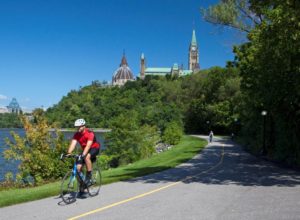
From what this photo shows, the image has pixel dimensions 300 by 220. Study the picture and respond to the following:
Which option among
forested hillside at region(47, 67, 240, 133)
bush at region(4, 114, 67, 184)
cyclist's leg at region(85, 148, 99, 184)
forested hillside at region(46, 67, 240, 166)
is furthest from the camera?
forested hillside at region(47, 67, 240, 133)

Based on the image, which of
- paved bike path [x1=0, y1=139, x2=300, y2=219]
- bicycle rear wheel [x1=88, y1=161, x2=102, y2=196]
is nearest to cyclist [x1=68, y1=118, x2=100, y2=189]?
bicycle rear wheel [x1=88, y1=161, x2=102, y2=196]

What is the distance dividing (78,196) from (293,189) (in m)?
6.42

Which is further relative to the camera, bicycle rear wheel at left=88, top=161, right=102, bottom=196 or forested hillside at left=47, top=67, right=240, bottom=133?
forested hillside at left=47, top=67, right=240, bottom=133

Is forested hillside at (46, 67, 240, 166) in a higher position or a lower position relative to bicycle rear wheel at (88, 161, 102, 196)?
higher

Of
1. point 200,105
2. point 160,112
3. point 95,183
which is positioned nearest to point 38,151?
point 95,183

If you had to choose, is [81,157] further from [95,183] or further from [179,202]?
[179,202]

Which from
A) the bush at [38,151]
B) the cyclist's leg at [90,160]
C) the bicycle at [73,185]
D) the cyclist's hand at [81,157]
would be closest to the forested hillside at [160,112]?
the bush at [38,151]

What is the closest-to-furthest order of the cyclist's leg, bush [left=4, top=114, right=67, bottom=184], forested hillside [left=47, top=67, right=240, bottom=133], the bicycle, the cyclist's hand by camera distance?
the bicycle, the cyclist's hand, the cyclist's leg, bush [left=4, top=114, right=67, bottom=184], forested hillside [left=47, top=67, right=240, bottom=133]

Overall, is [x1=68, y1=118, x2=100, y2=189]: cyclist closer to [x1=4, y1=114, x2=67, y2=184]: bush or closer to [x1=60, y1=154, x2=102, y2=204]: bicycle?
[x1=60, y1=154, x2=102, y2=204]: bicycle

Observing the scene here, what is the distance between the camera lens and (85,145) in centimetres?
1119

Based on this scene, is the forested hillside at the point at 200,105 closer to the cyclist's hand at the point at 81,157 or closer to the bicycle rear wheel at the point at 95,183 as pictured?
the bicycle rear wheel at the point at 95,183

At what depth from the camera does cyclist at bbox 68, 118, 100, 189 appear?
10945mm

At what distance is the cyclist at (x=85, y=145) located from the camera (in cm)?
1095

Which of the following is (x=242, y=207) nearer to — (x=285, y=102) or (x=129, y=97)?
(x=285, y=102)
